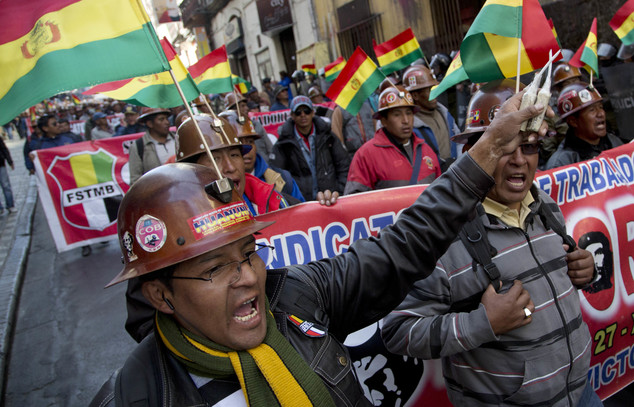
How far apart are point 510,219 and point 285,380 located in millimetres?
1337

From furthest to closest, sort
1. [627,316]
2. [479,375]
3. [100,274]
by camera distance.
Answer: [100,274] → [627,316] → [479,375]

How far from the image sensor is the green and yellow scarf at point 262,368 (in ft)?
4.33

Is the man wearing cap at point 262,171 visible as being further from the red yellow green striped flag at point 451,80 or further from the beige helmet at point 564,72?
the beige helmet at point 564,72

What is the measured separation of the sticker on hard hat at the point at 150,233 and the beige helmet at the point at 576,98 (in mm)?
3694

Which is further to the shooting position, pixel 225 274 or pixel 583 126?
pixel 583 126

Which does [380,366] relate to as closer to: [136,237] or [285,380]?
[285,380]

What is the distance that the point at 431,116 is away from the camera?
5.37 metres

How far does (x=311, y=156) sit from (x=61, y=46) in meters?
4.32

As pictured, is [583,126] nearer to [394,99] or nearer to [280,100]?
[394,99]

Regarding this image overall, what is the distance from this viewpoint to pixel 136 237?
140cm

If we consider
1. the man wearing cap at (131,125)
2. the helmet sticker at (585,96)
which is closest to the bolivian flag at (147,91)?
the helmet sticker at (585,96)

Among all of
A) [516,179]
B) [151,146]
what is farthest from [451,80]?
[151,146]

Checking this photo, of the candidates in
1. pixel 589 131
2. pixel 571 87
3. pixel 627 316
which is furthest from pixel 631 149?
pixel 627 316

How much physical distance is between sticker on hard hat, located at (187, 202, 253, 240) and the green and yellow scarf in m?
0.34
